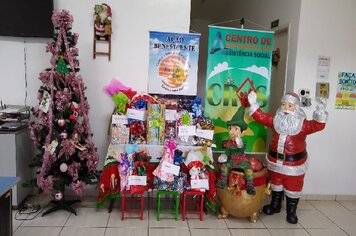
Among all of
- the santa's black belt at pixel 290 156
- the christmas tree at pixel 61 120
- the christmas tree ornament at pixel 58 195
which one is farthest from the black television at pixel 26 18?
the santa's black belt at pixel 290 156

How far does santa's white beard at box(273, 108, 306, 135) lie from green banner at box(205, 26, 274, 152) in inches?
19.6

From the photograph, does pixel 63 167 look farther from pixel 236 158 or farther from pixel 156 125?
pixel 236 158

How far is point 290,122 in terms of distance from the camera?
2.93 meters

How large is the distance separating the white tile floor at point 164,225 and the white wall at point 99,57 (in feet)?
3.03

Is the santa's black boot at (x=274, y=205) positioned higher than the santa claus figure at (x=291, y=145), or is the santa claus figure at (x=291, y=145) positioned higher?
the santa claus figure at (x=291, y=145)

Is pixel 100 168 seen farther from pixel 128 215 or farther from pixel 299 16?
pixel 299 16

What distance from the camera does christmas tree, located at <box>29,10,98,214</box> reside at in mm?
2732

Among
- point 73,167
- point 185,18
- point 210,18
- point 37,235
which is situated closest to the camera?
point 37,235

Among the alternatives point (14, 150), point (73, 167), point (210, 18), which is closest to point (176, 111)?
point (73, 167)

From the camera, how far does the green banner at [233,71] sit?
11.2 ft

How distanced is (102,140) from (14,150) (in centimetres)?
88

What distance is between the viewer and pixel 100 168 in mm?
3432

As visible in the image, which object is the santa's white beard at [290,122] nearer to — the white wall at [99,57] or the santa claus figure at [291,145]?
the santa claus figure at [291,145]

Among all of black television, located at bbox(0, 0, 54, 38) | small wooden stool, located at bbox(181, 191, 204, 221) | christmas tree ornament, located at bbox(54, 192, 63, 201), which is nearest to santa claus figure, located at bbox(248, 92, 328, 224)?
small wooden stool, located at bbox(181, 191, 204, 221)
